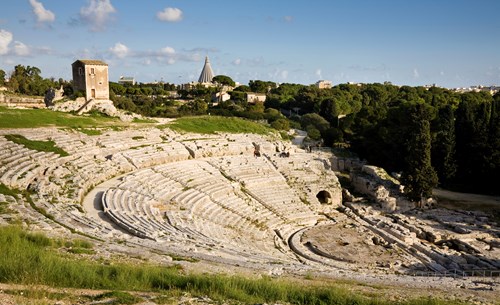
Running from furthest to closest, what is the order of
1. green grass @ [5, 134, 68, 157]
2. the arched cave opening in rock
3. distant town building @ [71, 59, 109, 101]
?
distant town building @ [71, 59, 109, 101] → the arched cave opening in rock → green grass @ [5, 134, 68, 157]

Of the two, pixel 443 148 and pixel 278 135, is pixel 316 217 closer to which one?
pixel 443 148

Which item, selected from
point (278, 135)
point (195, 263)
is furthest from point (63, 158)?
point (278, 135)

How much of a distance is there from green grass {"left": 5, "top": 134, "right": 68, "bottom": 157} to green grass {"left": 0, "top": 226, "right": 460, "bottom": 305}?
1379 cm

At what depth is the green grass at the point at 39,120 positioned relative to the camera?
1003 inches

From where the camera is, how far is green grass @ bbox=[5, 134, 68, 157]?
21.2m

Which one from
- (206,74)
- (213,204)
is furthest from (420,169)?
(206,74)

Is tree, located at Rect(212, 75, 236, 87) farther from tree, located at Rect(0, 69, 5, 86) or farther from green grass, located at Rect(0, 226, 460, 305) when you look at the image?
green grass, located at Rect(0, 226, 460, 305)

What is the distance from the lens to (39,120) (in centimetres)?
2695

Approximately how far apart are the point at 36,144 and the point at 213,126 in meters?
17.9

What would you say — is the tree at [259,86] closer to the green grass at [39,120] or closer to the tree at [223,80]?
the tree at [223,80]

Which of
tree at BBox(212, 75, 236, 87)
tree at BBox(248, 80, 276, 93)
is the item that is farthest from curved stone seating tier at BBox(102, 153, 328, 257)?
tree at BBox(212, 75, 236, 87)

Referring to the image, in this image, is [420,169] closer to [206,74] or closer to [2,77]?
[2,77]

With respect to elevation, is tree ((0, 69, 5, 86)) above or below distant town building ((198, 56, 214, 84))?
below

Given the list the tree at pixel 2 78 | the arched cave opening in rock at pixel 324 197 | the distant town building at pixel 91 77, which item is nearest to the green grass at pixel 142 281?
the arched cave opening in rock at pixel 324 197
